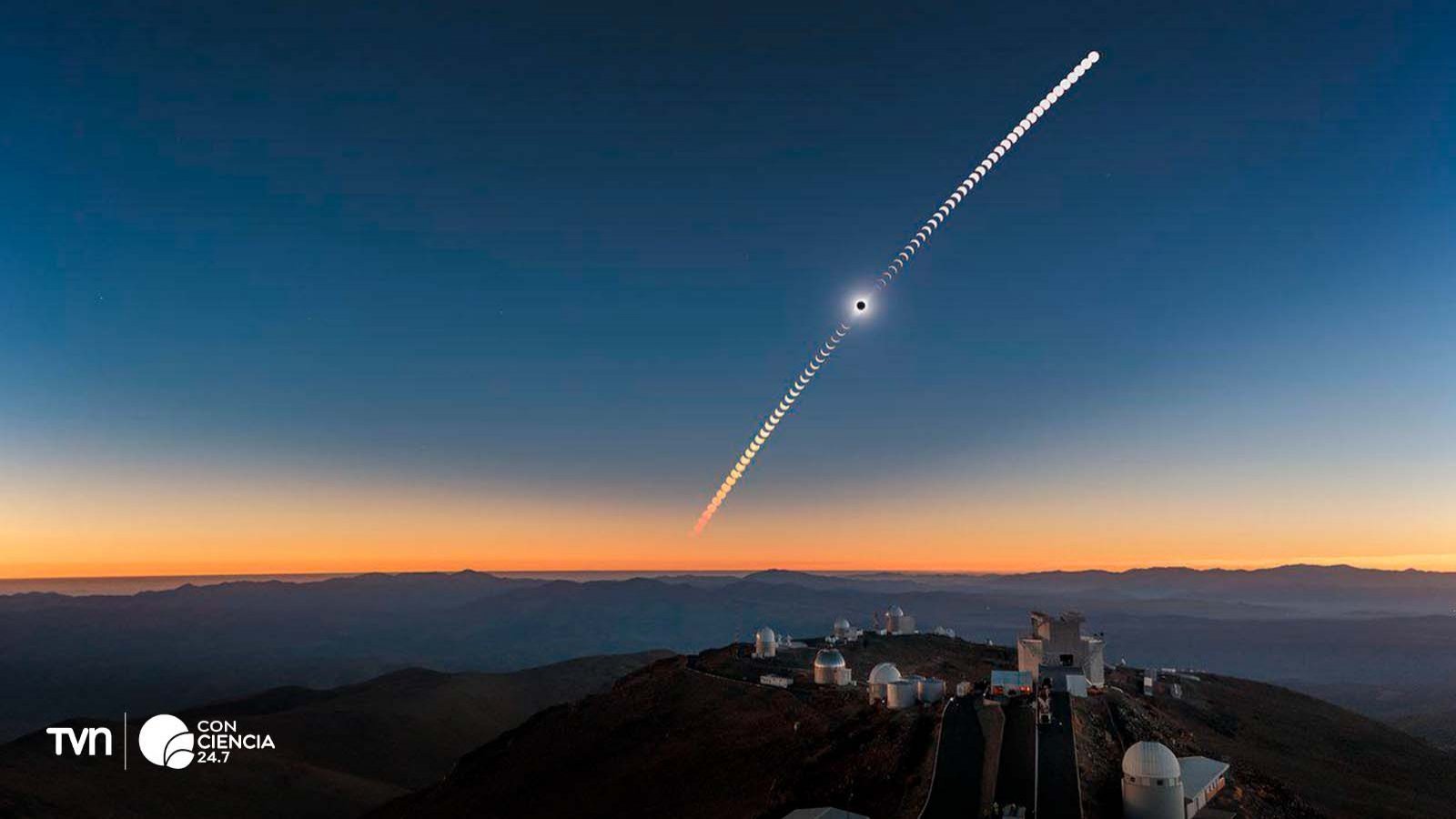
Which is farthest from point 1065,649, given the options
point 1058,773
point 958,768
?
point 958,768

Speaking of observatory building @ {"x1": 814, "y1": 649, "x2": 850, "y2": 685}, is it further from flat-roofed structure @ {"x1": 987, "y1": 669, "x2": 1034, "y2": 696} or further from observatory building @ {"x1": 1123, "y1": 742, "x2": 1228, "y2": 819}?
observatory building @ {"x1": 1123, "y1": 742, "x2": 1228, "y2": 819}

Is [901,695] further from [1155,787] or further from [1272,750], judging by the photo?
[1272,750]

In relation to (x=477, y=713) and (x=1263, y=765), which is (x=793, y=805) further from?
(x=477, y=713)

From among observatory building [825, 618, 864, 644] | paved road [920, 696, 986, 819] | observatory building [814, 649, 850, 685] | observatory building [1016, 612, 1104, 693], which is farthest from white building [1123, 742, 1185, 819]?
observatory building [825, 618, 864, 644]

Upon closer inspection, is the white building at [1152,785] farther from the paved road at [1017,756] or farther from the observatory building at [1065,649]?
the observatory building at [1065,649]

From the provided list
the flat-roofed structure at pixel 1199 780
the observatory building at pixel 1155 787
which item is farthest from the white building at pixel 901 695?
the observatory building at pixel 1155 787

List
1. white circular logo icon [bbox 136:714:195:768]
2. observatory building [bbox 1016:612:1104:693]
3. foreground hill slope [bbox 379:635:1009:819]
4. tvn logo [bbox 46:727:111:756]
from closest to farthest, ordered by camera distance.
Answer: foreground hill slope [bbox 379:635:1009:819], observatory building [bbox 1016:612:1104:693], white circular logo icon [bbox 136:714:195:768], tvn logo [bbox 46:727:111:756]

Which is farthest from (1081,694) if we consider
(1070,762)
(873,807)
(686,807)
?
(686,807)

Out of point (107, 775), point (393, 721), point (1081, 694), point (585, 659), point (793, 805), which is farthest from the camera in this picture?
point (585, 659)
